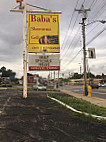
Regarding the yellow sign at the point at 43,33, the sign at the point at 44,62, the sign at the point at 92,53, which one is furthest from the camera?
the sign at the point at 92,53

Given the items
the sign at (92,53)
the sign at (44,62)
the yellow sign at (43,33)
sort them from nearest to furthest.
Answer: the sign at (44,62) < the yellow sign at (43,33) < the sign at (92,53)

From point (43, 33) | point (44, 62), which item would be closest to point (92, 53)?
point (43, 33)

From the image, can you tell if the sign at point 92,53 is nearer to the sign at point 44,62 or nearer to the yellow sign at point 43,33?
the yellow sign at point 43,33

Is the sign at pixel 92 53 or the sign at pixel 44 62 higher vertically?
the sign at pixel 92 53

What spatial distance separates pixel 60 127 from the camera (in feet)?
16.0

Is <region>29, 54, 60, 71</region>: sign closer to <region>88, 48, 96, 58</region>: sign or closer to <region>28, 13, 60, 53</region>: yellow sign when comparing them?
<region>28, 13, 60, 53</region>: yellow sign

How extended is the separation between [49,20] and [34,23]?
157 cm

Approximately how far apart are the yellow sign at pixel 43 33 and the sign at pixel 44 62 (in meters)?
0.59

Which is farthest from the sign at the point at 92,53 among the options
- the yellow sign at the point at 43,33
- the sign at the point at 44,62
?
the sign at the point at 44,62

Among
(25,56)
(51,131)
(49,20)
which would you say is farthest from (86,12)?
(51,131)

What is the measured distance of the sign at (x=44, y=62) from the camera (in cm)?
1426

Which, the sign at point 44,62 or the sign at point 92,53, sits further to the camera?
the sign at point 92,53

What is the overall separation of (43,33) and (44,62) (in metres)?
2.97

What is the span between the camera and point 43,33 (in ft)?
A: 48.6
